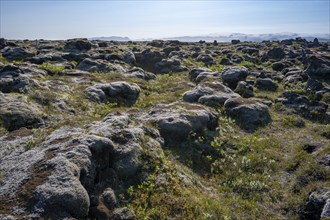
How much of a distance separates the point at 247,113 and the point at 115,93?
15.3 metres

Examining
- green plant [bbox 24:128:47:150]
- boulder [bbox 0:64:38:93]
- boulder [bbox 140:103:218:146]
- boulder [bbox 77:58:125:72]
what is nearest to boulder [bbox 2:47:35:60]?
boulder [bbox 77:58:125:72]

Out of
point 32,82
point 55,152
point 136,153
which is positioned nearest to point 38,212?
point 55,152

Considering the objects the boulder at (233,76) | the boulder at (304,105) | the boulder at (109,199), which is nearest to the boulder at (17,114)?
the boulder at (109,199)

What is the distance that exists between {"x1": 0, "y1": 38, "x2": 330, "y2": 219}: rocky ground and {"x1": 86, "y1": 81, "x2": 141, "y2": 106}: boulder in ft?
0.41

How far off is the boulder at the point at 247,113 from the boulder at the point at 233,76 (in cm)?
1255

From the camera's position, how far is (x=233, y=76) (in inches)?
1874

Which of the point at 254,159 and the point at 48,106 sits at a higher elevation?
the point at 48,106

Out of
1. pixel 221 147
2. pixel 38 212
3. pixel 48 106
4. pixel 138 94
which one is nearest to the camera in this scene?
pixel 38 212

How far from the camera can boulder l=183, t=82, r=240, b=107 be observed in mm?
35000

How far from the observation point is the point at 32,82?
31.6m

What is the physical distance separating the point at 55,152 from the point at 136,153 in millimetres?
4836

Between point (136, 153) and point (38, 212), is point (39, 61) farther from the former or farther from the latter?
point (38, 212)

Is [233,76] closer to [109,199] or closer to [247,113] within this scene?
[247,113]

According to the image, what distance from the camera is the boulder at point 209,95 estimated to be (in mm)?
35000
